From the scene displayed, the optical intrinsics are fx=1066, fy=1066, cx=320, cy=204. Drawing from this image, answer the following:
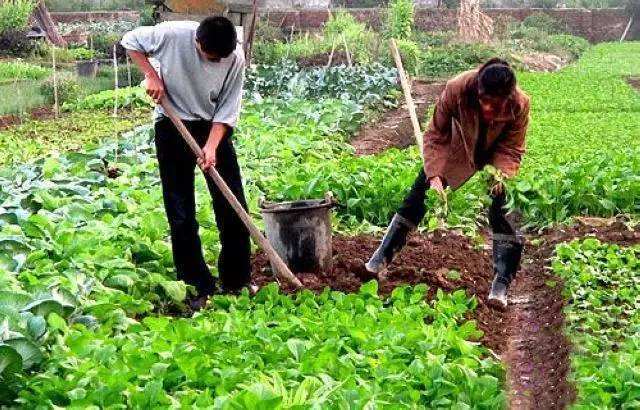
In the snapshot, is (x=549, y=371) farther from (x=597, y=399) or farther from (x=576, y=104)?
(x=576, y=104)

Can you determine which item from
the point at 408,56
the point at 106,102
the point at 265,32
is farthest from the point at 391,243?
the point at 265,32

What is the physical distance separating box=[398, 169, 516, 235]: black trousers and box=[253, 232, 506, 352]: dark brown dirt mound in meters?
0.45

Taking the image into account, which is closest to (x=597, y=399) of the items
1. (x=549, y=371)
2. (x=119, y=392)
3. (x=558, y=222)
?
(x=549, y=371)

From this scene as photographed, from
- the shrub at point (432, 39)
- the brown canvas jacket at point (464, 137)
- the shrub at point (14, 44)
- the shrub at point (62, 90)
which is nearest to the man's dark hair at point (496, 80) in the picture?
the brown canvas jacket at point (464, 137)

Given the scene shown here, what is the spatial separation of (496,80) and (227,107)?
5.33ft

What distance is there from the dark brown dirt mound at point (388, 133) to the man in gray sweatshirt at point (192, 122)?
7.21 m

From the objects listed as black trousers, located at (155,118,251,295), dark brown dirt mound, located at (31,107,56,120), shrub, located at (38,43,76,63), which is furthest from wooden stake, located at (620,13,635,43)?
black trousers, located at (155,118,251,295)

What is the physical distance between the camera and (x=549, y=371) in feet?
19.0

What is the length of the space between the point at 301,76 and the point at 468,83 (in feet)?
48.2

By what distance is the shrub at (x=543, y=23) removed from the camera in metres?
44.2

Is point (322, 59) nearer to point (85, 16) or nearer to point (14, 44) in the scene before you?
point (14, 44)

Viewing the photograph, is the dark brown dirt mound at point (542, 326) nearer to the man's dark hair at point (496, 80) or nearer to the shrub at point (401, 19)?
the man's dark hair at point (496, 80)

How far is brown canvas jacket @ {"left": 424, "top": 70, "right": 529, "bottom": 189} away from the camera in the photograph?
6.31 m

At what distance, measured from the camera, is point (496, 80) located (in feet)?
19.0
